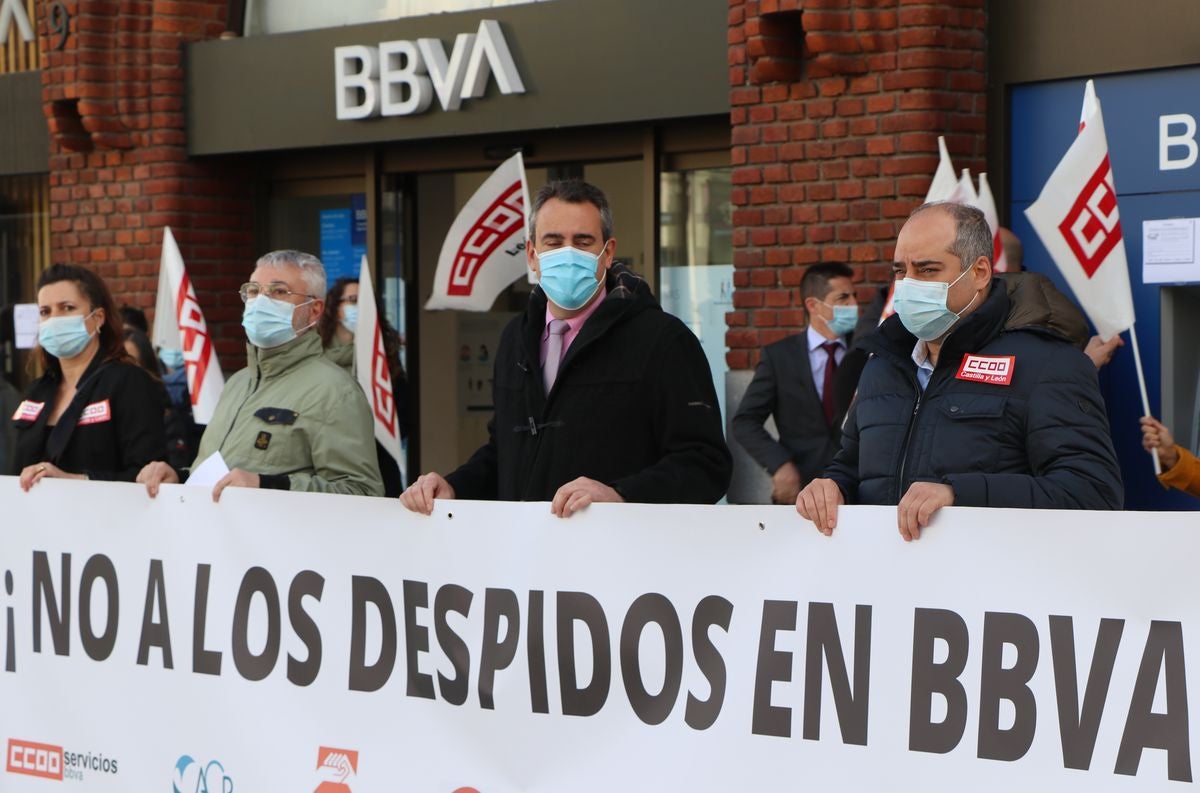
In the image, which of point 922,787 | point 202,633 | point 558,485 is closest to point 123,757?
point 202,633

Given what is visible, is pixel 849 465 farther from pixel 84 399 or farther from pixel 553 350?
pixel 84 399

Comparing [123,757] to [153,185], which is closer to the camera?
[123,757]

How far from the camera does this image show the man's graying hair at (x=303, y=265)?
17.6 feet

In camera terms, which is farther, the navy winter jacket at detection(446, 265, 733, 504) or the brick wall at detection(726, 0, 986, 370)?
the brick wall at detection(726, 0, 986, 370)

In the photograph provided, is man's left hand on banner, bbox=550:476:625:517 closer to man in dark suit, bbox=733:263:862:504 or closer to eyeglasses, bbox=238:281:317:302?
eyeglasses, bbox=238:281:317:302

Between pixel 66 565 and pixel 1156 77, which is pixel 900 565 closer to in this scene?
pixel 66 565

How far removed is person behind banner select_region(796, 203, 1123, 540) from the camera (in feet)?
12.0

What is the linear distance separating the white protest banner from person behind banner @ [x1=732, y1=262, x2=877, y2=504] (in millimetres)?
3020

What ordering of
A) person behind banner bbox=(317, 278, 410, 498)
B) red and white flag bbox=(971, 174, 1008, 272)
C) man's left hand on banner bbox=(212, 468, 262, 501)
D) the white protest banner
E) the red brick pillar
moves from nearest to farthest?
the white protest banner
man's left hand on banner bbox=(212, 468, 262, 501)
red and white flag bbox=(971, 174, 1008, 272)
person behind banner bbox=(317, 278, 410, 498)
the red brick pillar

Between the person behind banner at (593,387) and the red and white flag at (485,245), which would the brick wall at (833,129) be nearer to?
the red and white flag at (485,245)

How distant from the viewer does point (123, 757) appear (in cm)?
502

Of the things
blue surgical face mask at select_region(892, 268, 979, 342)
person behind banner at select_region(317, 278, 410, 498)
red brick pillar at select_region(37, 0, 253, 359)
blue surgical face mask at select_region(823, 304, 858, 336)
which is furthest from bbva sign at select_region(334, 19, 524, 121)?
blue surgical face mask at select_region(892, 268, 979, 342)

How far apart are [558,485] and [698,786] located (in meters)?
0.96

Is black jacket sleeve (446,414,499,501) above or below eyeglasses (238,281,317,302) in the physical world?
below
